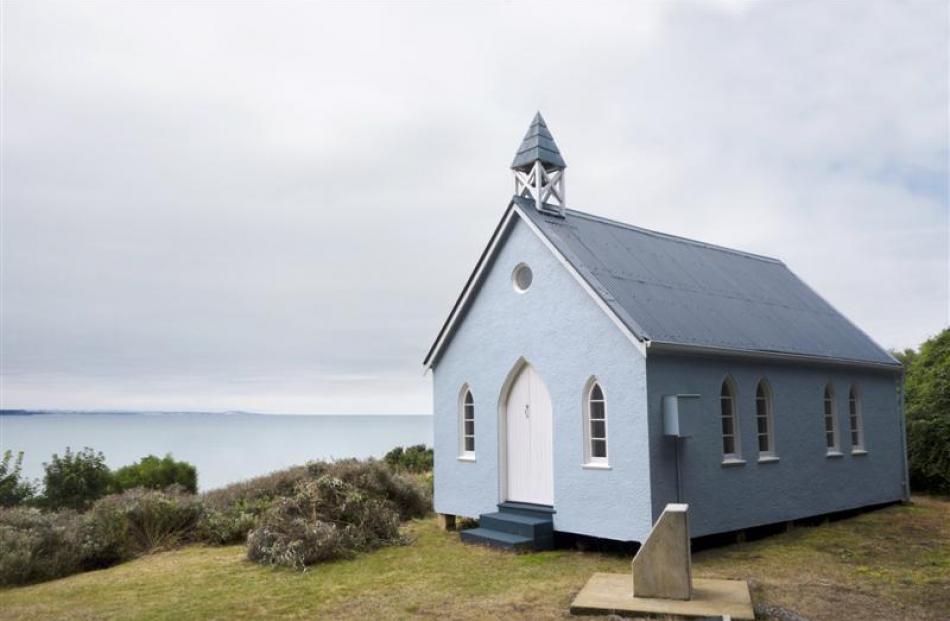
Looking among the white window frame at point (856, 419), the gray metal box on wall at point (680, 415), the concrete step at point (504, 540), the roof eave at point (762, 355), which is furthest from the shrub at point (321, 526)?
the white window frame at point (856, 419)

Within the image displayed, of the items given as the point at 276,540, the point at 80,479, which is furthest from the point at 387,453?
the point at 276,540

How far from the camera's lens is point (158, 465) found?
24.9m

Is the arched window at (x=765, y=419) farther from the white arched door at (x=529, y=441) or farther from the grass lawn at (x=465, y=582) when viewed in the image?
the white arched door at (x=529, y=441)

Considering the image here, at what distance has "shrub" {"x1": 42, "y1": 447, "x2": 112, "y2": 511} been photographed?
2169cm

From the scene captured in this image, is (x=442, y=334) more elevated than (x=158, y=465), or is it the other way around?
(x=442, y=334)

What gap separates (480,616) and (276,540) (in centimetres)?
559

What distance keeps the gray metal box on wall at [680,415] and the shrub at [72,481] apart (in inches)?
667

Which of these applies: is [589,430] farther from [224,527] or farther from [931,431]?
[931,431]

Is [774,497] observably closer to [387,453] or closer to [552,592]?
[552,592]

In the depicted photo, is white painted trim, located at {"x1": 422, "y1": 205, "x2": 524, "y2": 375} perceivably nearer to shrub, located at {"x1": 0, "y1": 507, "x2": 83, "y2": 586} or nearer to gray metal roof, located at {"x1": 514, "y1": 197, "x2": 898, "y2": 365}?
gray metal roof, located at {"x1": 514, "y1": 197, "x2": 898, "y2": 365}

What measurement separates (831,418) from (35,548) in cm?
1723

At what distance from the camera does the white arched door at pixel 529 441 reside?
1505 centimetres

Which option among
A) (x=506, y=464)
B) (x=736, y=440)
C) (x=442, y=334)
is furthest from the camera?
(x=442, y=334)

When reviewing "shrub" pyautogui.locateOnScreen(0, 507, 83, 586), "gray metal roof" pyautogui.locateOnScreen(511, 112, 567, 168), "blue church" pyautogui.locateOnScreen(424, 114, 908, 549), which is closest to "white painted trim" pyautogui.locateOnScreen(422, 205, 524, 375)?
"blue church" pyautogui.locateOnScreen(424, 114, 908, 549)
